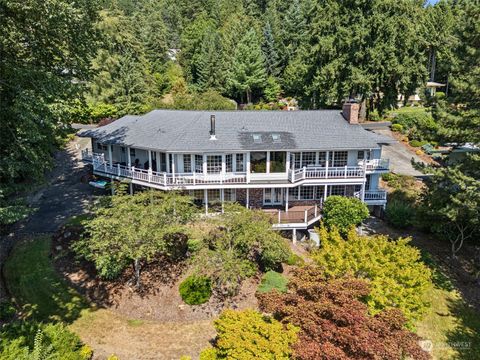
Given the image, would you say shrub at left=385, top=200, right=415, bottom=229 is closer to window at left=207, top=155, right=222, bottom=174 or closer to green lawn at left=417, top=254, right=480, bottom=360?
green lawn at left=417, top=254, right=480, bottom=360

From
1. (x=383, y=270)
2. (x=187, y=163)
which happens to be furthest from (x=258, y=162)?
(x=383, y=270)

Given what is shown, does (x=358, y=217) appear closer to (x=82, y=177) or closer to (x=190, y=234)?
(x=190, y=234)

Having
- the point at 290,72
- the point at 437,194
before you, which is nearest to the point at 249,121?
the point at 437,194

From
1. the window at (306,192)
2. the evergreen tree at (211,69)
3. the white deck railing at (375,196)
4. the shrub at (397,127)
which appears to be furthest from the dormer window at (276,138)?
the evergreen tree at (211,69)

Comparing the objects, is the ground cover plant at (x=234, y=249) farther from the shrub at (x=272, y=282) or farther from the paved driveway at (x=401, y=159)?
the paved driveway at (x=401, y=159)

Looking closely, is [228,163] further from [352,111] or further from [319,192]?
[352,111]

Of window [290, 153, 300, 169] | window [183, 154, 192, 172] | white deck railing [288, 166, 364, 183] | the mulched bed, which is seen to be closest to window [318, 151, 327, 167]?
white deck railing [288, 166, 364, 183]
